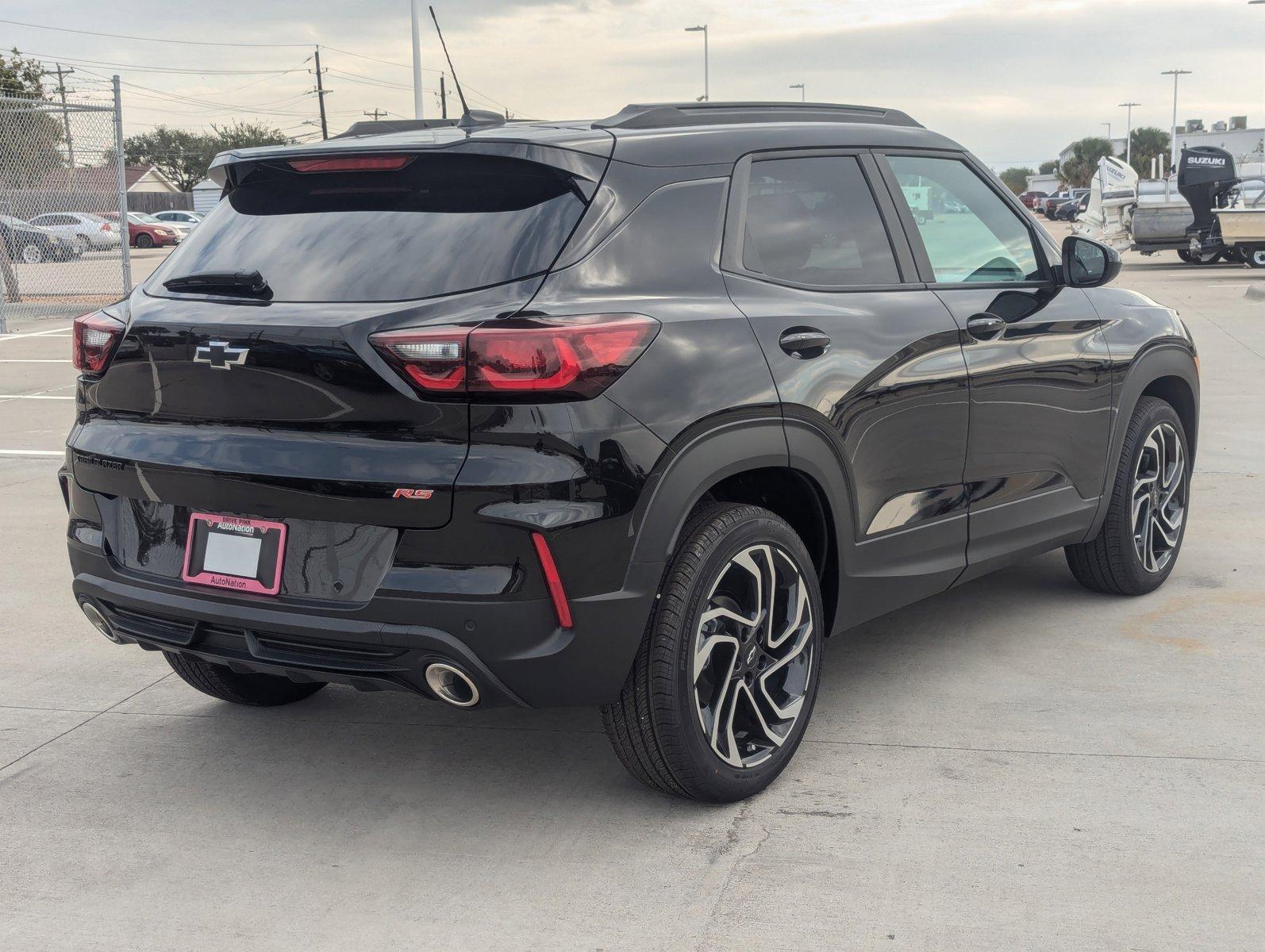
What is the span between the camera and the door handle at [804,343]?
11.5ft

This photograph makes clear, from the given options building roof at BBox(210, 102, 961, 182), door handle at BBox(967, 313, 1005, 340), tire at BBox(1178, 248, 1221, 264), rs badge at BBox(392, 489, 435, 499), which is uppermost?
building roof at BBox(210, 102, 961, 182)

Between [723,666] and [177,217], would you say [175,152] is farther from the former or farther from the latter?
[723,666]

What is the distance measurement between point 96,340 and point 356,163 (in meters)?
0.83

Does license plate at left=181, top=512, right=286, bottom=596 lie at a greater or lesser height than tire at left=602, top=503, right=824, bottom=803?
greater

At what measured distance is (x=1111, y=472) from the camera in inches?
196

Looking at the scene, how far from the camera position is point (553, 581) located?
3.00m

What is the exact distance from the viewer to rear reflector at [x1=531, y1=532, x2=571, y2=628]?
2969mm

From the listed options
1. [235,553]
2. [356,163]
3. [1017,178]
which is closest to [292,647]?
[235,553]

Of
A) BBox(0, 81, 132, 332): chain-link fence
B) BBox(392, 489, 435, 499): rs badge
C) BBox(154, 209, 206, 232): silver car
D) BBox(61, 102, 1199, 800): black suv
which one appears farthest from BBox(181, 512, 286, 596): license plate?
BBox(154, 209, 206, 232): silver car

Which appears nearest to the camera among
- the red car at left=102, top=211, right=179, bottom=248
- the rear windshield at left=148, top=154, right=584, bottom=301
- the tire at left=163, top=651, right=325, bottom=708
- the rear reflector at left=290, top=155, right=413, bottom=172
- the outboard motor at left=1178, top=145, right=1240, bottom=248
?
the rear windshield at left=148, top=154, right=584, bottom=301

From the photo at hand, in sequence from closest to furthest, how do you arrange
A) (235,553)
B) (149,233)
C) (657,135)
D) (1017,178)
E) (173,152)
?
(235,553) < (657,135) < (149,233) < (173,152) < (1017,178)

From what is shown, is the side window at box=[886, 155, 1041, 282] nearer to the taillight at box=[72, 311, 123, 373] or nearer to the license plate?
the license plate

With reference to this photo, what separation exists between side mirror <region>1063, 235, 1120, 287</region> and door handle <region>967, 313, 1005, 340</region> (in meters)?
0.50

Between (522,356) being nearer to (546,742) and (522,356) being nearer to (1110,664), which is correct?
(546,742)
